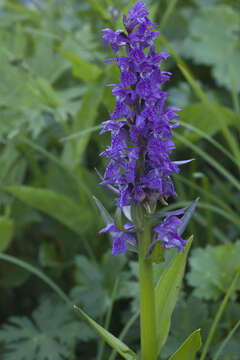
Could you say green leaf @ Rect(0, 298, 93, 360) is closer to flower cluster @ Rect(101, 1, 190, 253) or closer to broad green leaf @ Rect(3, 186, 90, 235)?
broad green leaf @ Rect(3, 186, 90, 235)

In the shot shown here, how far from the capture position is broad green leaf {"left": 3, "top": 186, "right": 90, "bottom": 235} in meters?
2.42

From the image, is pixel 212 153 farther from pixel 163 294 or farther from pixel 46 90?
pixel 163 294

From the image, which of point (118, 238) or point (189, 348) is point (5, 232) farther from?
point (189, 348)

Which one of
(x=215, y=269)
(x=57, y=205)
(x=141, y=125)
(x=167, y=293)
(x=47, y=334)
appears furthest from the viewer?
(x=57, y=205)

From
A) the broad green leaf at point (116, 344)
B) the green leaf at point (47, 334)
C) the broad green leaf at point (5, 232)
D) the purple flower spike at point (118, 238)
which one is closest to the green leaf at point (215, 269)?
the green leaf at point (47, 334)

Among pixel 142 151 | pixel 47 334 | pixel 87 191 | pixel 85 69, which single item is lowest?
pixel 47 334

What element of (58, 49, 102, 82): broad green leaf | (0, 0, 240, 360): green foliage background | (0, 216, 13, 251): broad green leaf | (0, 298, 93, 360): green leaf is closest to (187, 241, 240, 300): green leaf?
(0, 0, 240, 360): green foliage background

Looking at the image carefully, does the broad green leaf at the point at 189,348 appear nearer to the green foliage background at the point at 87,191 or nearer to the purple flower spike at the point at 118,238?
the purple flower spike at the point at 118,238

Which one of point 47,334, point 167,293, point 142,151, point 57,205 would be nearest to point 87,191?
point 57,205

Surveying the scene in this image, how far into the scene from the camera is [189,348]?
1265mm

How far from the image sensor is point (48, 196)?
8.00ft

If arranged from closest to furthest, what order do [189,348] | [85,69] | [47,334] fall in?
[189,348] → [47,334] → [85,69]

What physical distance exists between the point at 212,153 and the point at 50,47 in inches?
54.1

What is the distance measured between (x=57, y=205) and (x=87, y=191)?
0.27 meters
